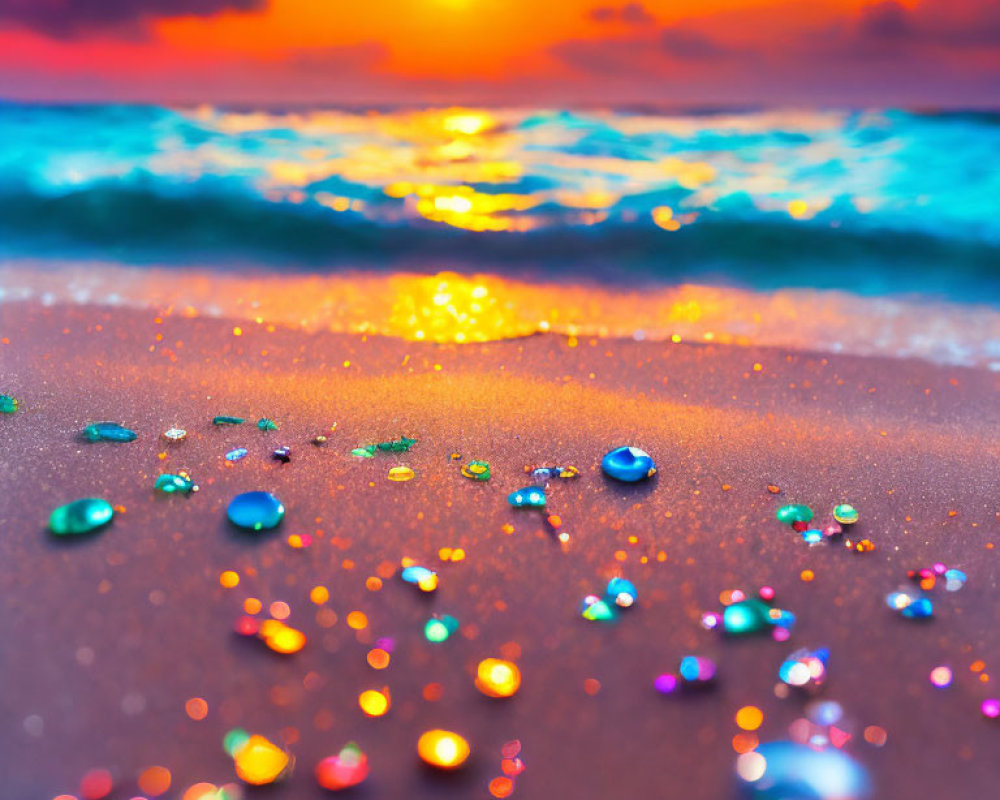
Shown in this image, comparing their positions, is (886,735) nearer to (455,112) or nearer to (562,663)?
(562,663)

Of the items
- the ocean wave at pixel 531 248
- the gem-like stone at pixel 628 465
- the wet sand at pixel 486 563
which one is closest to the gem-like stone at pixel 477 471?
the wet sand at pixel 486 563

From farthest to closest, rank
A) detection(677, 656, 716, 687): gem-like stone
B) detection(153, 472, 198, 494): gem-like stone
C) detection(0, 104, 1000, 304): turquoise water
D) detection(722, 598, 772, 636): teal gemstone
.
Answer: detection(0, 104, 1000, 304): turquoise water
detection(153, 472, 198, 494): gem-like stone
detection(722, 598, 772, 636): teal gemstone
detection(677, 656, 716, 687): gem-like stone

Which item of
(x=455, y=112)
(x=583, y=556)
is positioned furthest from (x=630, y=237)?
(x=455, y=112)

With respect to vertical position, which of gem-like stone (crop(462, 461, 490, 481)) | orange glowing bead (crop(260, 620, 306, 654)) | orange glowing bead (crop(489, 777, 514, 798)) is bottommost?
gem-like stone (crop(462, 461, 490, 481))

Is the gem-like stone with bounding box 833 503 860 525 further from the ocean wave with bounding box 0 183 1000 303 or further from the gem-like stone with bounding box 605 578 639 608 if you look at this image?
the ocean wave with bounding box 0 183 1000 303

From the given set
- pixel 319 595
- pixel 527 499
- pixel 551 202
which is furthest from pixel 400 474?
pixel 551 202

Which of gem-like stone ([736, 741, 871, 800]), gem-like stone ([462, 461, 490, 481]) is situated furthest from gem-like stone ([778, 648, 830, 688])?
gem-like stone ([462, 461, 490, 481])

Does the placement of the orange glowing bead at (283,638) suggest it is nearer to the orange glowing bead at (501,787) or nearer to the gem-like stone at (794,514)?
the orange glowing bead at (501,787)
